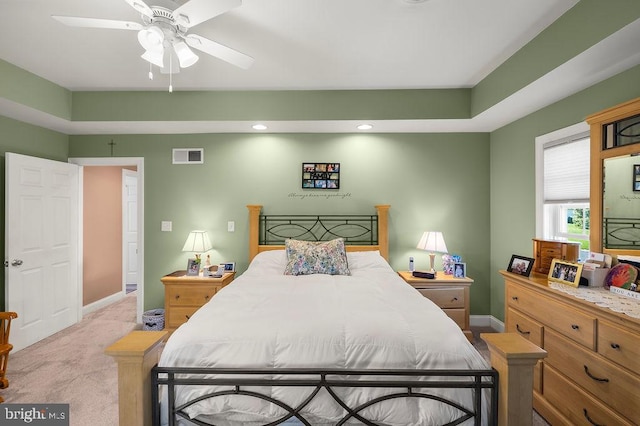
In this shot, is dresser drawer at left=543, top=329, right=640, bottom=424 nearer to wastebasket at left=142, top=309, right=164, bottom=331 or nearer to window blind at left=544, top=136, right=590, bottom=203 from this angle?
window blind at left=544, top=136, right=590, bottom=203

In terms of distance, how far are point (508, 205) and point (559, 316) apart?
6.01 ft

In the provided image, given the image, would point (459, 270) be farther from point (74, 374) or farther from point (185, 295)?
point (74, 374)

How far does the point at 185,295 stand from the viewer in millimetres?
3283

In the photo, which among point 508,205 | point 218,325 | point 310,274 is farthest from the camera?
point 508,205

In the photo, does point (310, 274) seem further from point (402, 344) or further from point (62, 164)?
point (62, 164)

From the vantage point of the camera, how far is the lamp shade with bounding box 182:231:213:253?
11.4 ft

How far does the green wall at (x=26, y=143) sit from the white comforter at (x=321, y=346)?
9.88 feet

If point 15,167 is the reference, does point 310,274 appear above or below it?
below

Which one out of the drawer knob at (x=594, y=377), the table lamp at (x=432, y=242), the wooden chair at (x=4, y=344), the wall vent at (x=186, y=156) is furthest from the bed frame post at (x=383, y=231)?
the wooden chair at (x=4, y=344)

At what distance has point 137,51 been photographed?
2.51 meters

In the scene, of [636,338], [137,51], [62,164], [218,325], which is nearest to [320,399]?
[218,325]

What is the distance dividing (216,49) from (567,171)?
3.15 meters

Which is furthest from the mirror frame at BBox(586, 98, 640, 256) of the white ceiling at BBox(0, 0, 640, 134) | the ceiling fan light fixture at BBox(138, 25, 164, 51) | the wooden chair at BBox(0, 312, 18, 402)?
the wooden chair at BBox(0, 312, 18, 402)

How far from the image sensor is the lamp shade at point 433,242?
341cm
